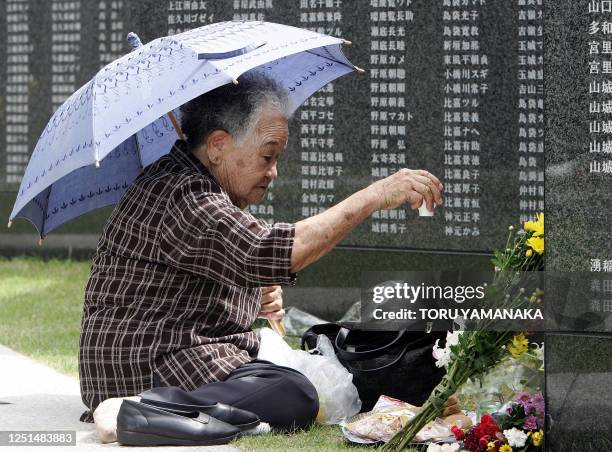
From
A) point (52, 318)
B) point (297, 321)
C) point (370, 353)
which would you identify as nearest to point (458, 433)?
point (370, 353)

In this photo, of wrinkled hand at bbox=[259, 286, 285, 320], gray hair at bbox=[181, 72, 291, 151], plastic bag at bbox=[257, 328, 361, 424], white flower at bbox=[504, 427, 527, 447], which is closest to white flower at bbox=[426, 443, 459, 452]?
white flower at bbox=[504, 427, 527, 447]

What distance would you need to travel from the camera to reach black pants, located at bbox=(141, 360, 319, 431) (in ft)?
15.1

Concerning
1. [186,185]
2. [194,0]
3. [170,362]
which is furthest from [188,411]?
[194,0]

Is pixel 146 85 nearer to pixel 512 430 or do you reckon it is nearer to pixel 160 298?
pixel 160 298

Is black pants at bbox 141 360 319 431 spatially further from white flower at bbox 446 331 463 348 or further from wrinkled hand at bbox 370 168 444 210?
wrinkled hand at bbox 370 168 444 210

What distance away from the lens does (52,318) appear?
843cm

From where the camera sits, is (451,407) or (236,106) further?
Answer: (451,407)

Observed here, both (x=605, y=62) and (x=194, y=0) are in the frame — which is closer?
(x=605, y=62)

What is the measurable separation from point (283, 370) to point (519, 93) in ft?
10.3

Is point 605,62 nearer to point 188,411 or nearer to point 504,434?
point 504,434

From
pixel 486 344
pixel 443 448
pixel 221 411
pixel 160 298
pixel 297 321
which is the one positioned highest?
pixel 160 298

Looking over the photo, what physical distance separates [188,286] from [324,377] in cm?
72

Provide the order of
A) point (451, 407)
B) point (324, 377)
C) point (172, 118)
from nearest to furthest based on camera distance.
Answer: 1. point (451, 407)
2. point (172, 118)
3. point (324, 377)

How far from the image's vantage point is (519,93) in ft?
24.2
